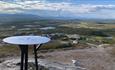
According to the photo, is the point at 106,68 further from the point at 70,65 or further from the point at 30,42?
the point at 30,42

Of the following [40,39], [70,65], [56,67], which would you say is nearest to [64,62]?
[70,65]

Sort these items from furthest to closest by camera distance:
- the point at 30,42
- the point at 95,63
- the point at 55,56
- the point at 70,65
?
the point at 55,56 < the point at 95,63 < the point at 70,65 < the point at 30,42

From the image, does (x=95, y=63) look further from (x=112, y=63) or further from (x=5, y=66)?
(x=5, y=66)

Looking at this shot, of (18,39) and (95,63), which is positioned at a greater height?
(18,39)

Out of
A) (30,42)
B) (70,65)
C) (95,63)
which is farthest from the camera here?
(95,63)

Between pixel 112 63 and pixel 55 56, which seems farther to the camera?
pixel 55 56

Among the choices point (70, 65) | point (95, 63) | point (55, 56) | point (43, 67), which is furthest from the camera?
point (55, 56)

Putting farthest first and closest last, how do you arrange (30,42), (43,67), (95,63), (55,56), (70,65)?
1. (55,56)
2. (95,63)
3. (70,65)
4. (43,67)
5. (30,42)

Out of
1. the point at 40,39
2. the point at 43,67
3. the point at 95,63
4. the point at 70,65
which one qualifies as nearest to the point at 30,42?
the point at 40,39

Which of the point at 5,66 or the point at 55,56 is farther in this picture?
the point at 55,56
